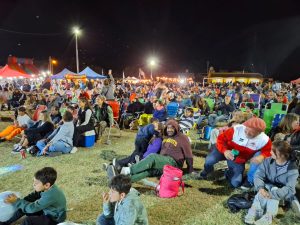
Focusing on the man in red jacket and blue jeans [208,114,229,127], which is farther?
blue jeans [208,114,229,127]

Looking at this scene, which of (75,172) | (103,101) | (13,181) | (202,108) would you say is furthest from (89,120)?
(202,108)

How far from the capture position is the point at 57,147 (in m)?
7.37

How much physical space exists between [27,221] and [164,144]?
279 cm

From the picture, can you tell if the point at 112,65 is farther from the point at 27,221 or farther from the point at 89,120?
the point at 27,221

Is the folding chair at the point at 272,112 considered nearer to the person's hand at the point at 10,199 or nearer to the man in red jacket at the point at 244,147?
the man in red jacket at the point at 244,147

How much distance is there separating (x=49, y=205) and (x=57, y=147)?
4075mm

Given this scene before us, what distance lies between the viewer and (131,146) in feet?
27.7

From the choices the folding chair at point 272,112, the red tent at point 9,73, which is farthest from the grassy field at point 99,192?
the red tent at point 9,73

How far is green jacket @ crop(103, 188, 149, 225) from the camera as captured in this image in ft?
10.1

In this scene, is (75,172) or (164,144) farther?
(75,172)

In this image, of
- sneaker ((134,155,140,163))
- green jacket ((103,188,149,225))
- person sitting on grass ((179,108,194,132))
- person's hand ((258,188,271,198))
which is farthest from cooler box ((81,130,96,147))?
person's hand ((258,188,271,198))

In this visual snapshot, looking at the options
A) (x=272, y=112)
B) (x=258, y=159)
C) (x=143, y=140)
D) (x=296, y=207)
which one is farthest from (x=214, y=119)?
(x=296, y=207)

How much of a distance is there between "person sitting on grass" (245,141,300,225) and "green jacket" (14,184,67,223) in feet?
7.60

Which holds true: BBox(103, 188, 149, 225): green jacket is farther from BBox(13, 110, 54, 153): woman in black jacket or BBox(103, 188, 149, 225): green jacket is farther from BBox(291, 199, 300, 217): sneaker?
BBox(13, 110, 54, 153): woman in black jacket
